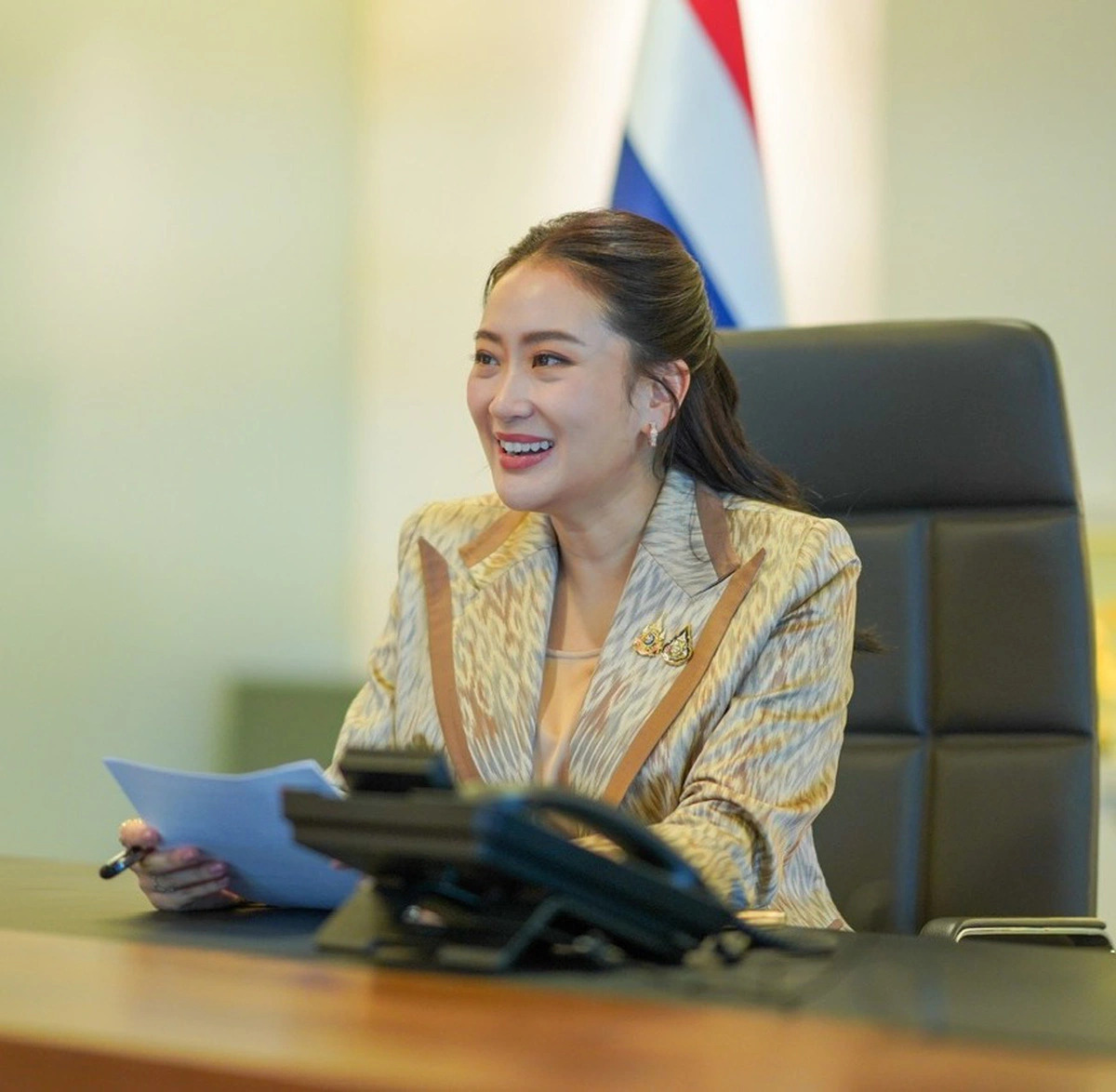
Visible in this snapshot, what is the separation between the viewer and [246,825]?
1.26 meters

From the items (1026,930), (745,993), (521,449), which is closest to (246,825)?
(745,993)

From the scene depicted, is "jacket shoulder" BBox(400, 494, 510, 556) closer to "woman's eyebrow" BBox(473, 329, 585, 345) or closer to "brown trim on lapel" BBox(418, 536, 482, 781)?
"brown trim on lapel" BBox(418, 536, 482, 781)

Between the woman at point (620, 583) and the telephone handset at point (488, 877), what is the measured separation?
0.48 meters

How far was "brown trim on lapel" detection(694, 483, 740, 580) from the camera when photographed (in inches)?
67.8

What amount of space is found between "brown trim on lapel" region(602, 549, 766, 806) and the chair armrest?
1.05 ft

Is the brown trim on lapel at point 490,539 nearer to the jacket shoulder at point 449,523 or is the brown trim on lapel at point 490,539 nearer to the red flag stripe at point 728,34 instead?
the jacket shoulder at point 449,523

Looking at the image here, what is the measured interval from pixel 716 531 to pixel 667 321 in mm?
253

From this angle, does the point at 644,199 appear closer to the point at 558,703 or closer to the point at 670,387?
the point at 670,387

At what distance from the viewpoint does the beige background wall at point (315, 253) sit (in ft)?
9.05

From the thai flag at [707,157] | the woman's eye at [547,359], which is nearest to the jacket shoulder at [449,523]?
the woman's eye at [547,359]

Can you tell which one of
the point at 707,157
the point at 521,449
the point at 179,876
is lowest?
the point at 179,876

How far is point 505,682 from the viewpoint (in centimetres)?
174

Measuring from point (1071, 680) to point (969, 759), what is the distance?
15 cm

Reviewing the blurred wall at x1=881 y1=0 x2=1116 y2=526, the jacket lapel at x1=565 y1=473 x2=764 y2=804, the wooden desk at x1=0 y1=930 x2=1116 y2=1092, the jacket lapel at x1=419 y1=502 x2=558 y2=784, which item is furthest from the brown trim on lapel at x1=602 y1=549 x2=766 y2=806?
the blurred wall at x1=881 y1=0 x2=1116 y2=526
